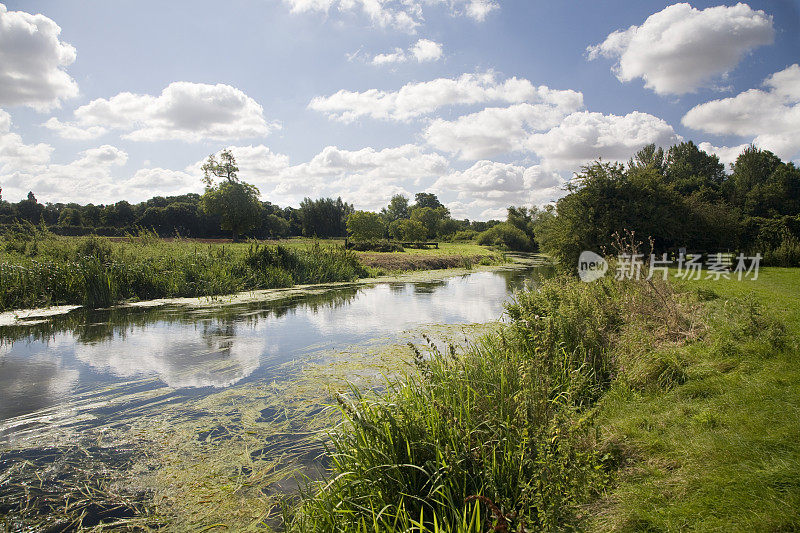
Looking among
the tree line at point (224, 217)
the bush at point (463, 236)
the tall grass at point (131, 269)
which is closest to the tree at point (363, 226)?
the tree line at point (224, 217)

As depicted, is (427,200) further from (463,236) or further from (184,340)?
(184,340)

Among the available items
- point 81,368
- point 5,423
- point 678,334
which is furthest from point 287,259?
point 678,334

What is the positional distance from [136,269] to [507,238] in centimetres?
5107

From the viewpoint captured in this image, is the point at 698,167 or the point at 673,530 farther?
the point at 698,167

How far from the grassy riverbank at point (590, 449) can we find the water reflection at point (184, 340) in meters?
3.77

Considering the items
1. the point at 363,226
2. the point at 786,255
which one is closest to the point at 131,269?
the point at 786,255

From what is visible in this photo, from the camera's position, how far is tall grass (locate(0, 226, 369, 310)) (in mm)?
11438

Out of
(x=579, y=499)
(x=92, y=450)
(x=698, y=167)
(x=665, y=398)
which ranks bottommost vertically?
(x=92, y=450)

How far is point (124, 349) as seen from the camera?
25.0 feet

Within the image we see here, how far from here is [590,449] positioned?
321cm

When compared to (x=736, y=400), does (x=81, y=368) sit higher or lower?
lower

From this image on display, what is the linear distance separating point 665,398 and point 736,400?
0.58 meters

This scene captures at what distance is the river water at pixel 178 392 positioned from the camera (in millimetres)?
3631

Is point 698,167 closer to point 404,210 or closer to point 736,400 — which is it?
point 736,400
